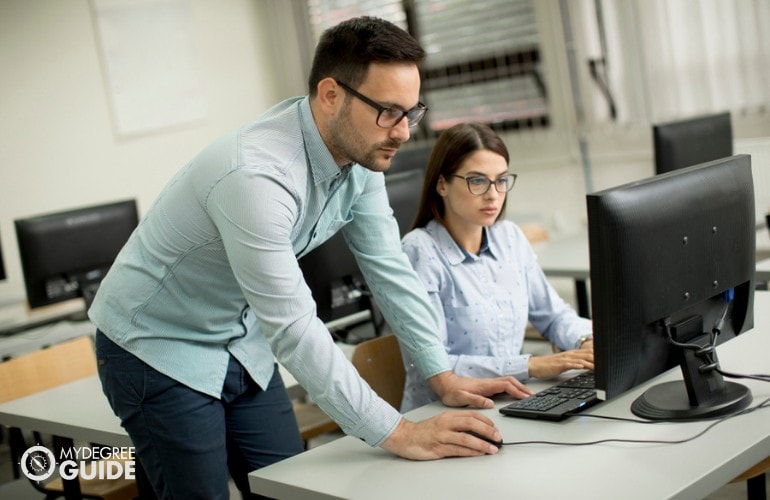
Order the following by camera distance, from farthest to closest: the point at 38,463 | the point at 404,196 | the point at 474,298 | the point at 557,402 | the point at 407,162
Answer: the point at 407,162 < the point at 404,196 < the point at 38,463 < the point at 474,298 < the point at 557,402

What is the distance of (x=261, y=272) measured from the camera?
1.47m

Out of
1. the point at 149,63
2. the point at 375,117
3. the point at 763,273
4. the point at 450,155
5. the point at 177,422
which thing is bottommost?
the point at 763,273

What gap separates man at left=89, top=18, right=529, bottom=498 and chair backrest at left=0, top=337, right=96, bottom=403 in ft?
3.13

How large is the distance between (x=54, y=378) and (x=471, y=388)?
1.45 metres

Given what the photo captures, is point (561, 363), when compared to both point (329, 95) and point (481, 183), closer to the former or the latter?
point (481, 183)

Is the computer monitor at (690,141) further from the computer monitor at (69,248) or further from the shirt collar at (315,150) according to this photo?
the computer monitor at (69,248)

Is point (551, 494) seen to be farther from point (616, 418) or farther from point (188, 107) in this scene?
point (188, 107)

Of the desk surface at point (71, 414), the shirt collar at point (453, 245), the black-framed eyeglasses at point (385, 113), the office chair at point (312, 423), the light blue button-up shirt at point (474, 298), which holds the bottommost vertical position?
the office chair at point (312, 423)

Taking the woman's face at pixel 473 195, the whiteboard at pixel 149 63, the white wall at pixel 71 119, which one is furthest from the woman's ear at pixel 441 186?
the whiteboard at pixel 149 63

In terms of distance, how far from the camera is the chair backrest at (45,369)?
263 centimetres

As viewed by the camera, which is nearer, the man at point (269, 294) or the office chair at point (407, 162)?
the man at point (269, 294)

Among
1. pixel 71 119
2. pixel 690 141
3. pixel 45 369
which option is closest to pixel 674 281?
pixel 690 141

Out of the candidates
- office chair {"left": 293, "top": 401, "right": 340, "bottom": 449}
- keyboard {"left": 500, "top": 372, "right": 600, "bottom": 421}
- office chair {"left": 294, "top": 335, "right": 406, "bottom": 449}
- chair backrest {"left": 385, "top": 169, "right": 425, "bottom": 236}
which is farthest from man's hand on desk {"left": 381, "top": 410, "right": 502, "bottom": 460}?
chair backrest {"left": 385, "top": 169, "right": 425, "bottom": 236}

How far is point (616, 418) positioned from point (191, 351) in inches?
30.9
